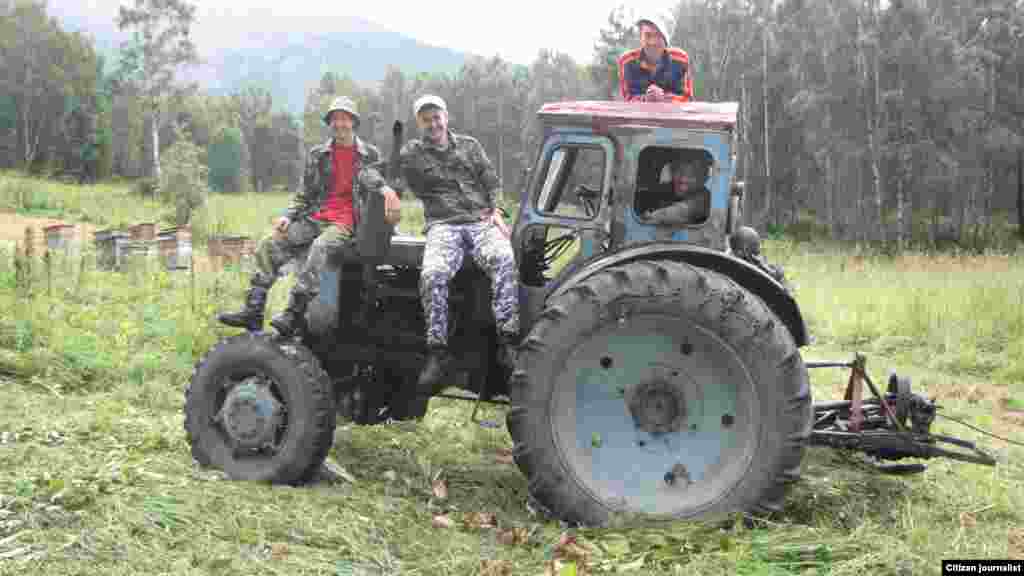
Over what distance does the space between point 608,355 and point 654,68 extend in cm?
214

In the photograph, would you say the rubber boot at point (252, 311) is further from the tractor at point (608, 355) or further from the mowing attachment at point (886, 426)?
the mowing attachment at point (886, 426)

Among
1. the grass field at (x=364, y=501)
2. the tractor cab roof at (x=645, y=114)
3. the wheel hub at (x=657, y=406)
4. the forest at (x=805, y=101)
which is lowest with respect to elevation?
the grass field at (x=364, y=501)

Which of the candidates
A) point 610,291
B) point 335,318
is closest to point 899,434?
point 610,291

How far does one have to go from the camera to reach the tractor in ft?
14.1

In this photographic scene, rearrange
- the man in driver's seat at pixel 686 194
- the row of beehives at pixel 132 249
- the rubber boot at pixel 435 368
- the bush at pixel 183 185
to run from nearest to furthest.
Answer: the man in driver's seat at pixel 686 194
the rubber boot at pixel 435 368
the row of beehives at pixel 132 249
the bush at pixel 183 185

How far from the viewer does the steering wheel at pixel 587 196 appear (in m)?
4.99

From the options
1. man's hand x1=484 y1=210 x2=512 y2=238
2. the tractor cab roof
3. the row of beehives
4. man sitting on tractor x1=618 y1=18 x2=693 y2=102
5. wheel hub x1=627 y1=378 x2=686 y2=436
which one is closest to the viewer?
wheel hub x1=627 y1=378 x2=686 y2=436

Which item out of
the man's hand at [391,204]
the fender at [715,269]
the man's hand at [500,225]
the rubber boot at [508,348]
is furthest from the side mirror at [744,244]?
the man's hand at [391,204]

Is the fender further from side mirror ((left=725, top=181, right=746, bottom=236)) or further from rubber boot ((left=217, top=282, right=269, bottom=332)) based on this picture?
rubber boot ((left=217, top=282, right=269, bottom=332))

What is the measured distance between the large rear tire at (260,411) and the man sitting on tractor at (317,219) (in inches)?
8.0

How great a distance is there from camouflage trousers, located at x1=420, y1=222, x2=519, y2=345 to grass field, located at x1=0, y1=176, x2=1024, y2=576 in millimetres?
967

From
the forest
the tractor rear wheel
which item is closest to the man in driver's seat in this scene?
the tractor rear wheel

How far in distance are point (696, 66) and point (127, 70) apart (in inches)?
1182

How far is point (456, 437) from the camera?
19.9 feet
